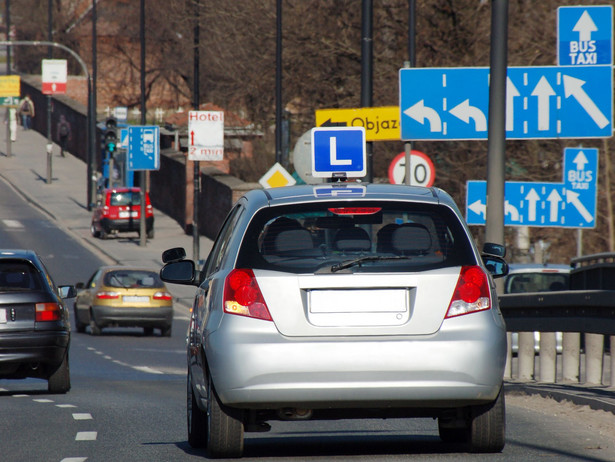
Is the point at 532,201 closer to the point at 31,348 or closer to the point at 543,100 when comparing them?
the point at 543,100

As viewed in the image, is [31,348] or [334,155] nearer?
[31,348]

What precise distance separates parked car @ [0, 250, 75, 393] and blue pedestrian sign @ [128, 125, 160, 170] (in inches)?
1386

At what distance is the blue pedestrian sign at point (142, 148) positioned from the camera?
51.7 m

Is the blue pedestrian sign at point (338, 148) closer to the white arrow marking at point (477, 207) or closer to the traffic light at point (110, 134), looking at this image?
the white arrow marking at point (477, 207)

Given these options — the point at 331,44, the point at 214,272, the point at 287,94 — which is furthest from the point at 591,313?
the point at 287,94

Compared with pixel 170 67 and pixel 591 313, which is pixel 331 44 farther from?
pixel 170 67

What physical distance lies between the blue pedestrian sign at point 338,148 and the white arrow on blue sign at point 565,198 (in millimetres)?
4029

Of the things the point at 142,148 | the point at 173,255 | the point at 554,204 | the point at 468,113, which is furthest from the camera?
the point at 142,148

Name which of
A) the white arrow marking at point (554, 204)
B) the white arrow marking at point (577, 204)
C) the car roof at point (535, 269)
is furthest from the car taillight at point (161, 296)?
the white arrow marking at point (577, 204)

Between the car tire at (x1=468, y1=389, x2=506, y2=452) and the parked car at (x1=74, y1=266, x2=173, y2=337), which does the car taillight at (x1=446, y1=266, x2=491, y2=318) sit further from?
the parked car at (x1=74, y1=266, x2=173, y2=337)

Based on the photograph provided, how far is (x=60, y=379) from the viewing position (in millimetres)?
16500

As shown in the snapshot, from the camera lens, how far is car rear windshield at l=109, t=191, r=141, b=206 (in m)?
55.6

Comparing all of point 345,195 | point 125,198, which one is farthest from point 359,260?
point 125,198

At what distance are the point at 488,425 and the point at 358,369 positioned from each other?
1.03 metres
